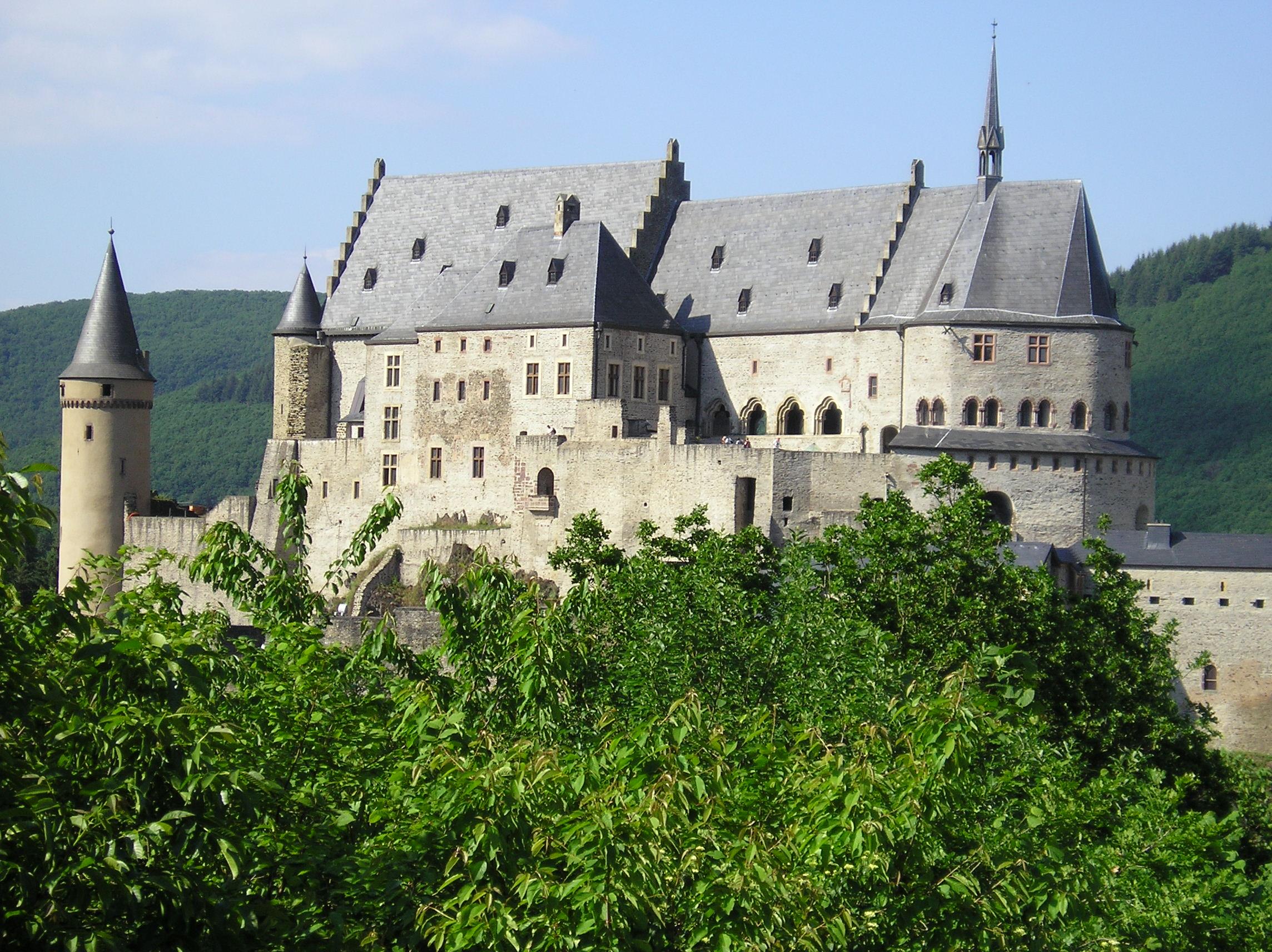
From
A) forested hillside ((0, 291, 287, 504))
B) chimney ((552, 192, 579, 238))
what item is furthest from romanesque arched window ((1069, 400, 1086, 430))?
forested hillside ((0, 291, 287, 504))

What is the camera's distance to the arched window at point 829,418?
56781mm

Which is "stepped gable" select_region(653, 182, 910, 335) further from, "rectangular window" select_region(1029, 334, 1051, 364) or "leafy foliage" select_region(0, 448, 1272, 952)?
"leafy foliage" select_region(0, 448, 1272, 952)

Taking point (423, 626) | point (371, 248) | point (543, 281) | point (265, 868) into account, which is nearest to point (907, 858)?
point (265, 868)

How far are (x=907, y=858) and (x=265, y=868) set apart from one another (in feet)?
17.1

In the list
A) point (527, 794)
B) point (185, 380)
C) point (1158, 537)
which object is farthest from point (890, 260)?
point (185, 380)

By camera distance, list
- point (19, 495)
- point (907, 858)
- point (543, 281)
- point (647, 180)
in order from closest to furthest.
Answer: point (19, 495), point (907, 858), point (543, 281), point (647, 180)

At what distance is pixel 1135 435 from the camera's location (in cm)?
9088

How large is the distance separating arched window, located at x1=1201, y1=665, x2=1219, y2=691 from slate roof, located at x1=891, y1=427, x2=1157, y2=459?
22.0 feet

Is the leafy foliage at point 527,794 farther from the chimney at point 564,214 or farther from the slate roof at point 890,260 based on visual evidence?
the chimney at point 564,214

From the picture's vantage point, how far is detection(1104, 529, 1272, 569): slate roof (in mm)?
49125

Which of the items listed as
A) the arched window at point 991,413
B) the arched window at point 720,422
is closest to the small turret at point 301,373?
the arched window at point 720,422

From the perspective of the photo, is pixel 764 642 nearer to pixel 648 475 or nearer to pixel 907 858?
pixel 907 858

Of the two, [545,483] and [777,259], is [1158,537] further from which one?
[545,483]

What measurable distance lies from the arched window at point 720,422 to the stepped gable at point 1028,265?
7.89m
